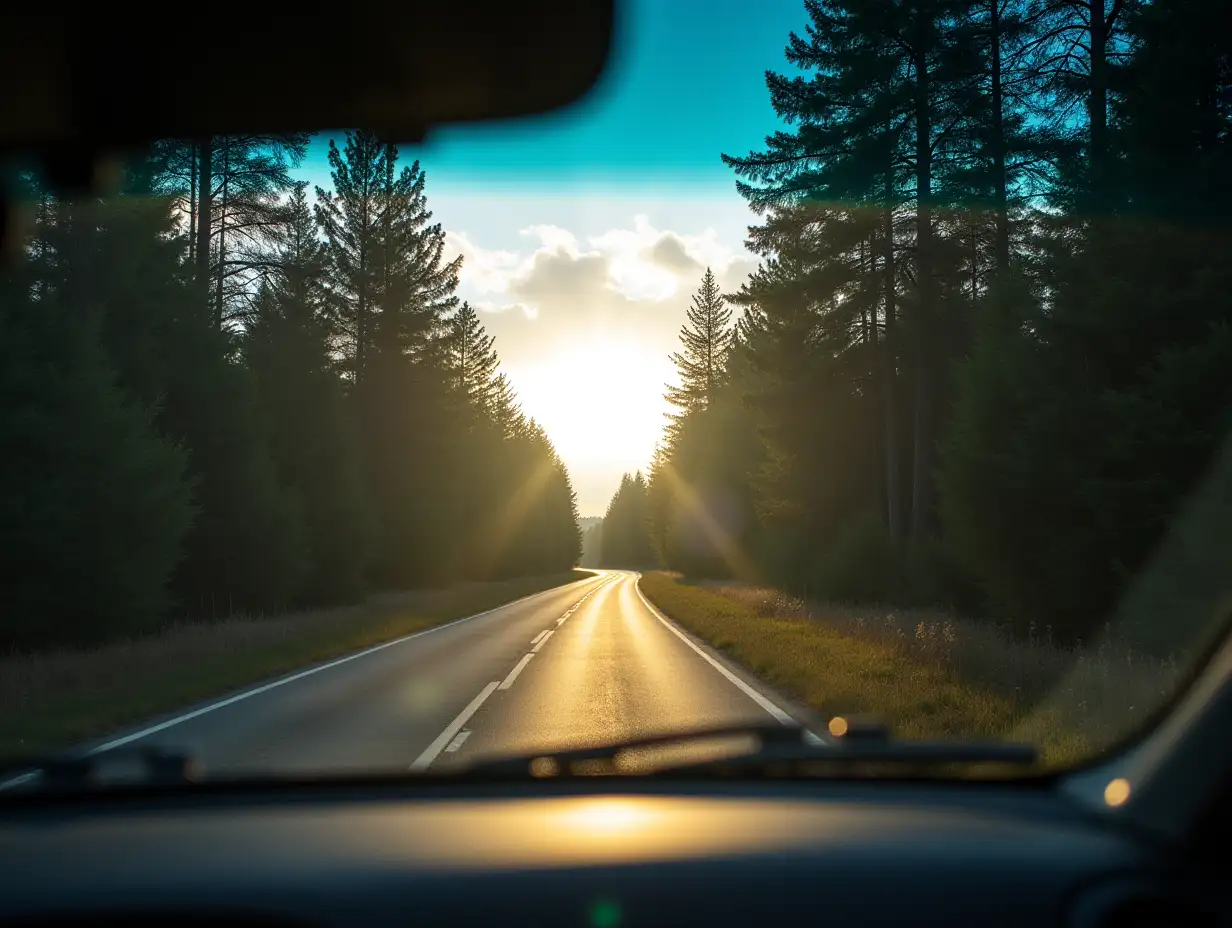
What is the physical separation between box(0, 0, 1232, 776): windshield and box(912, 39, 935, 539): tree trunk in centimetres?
12

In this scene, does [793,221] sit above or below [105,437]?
above

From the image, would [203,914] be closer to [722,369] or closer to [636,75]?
[636,75]

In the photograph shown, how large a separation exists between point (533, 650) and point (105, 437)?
1038 centimetres

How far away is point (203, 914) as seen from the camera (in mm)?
1998

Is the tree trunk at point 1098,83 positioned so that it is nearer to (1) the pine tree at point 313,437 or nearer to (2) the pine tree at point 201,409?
(2) the pine tree at point 201,409

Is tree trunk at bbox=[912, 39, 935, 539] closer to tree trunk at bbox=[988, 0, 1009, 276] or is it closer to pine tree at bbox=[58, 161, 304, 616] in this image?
tree trunk at bbox=[988, 0, 1009, 276]

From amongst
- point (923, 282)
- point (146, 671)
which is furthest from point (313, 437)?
point (146, 671)

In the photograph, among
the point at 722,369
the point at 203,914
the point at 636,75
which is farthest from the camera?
the point at 722,369

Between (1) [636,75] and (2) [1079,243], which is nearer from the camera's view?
(1) [636,75]

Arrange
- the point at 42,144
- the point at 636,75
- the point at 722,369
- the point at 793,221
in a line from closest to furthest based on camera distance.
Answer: the point at 42,144 → the point at 636,75 → the point at 793,221 → the point at 722,369

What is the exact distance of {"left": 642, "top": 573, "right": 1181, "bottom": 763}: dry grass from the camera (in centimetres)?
807

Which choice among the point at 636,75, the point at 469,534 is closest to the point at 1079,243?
the point at 636,75

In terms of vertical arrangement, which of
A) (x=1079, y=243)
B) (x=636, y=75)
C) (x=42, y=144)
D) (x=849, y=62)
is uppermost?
(x=849, y=62)

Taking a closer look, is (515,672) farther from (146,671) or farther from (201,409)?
(201,409)
